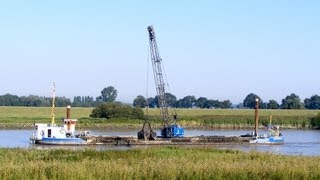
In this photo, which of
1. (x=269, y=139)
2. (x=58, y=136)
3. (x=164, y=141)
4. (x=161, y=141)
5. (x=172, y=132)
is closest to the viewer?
(x=58, y=136)

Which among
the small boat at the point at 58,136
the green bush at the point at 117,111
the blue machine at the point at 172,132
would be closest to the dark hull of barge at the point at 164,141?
the small boat at the point at 58,136

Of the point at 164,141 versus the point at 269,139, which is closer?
the point at 164,141

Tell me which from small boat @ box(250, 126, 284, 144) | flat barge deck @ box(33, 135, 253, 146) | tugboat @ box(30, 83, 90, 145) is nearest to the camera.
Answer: tugboat @ box(30, 83, 90, 145)

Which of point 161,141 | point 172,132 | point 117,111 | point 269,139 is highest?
point 117,111

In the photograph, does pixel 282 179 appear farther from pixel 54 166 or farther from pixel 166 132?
pixel 166 132

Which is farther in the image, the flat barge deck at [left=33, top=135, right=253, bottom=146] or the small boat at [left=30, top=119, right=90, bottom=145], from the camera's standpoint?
the flat barge deck at [left=33, top=135, right=253, bottom=146]

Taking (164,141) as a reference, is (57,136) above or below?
above

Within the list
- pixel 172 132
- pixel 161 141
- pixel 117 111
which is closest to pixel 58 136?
pixel 161 141

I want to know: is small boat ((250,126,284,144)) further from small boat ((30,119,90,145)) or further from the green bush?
the green bush

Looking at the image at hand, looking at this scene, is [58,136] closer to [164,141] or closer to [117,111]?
[164,141]

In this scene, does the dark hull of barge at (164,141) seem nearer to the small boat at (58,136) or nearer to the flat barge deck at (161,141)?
the flat barge deck at (161,141)

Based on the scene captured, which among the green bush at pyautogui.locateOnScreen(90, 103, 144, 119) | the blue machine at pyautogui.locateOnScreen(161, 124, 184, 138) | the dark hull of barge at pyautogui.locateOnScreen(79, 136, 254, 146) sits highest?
the green bush at pyautogui.locateOnScreen(90, 103, 144, 119)

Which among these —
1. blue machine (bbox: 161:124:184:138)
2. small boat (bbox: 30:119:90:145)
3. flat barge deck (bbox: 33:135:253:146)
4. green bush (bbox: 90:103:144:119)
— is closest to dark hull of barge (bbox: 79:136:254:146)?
flat barge deck (bbox: 33:135:253:146)

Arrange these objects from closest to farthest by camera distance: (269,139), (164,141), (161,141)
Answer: (164,141)
(161,141)
(269,139)
